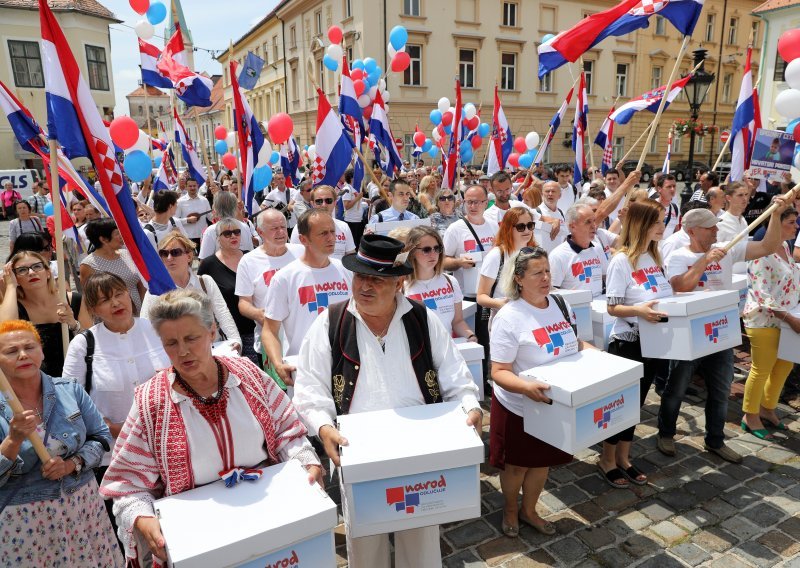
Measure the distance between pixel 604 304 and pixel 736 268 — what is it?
2.36 metres

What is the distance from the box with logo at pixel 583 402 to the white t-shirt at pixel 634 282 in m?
0.96

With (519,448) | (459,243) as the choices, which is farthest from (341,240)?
(519,448)

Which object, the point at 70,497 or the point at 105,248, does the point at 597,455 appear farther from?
the point at 105,248

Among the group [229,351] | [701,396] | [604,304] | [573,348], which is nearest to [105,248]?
[229,351]

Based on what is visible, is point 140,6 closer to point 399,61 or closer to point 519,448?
point 399,61

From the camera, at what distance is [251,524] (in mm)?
1927

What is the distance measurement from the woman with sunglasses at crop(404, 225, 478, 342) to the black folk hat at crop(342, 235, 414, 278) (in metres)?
1.50

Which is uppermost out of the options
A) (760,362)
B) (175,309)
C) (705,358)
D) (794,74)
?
(794,74)

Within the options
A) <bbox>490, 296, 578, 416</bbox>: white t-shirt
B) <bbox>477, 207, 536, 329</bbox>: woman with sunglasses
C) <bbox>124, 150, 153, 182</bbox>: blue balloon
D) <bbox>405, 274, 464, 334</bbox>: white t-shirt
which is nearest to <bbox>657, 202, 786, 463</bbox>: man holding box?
<bbox>477, 207, 536, 329</bbox>: woman with sunglasses

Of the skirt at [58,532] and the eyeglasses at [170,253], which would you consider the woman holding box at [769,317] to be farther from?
the skirt at [58,532]

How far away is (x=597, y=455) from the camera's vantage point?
4.49m

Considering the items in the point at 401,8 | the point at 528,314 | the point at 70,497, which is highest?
the point at 401,8

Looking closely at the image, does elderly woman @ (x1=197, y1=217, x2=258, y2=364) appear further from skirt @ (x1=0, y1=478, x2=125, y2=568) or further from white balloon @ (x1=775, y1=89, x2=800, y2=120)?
white balloon @ (x1=775, y1=89, x2=800, y2=120)

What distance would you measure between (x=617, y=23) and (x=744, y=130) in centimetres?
295
